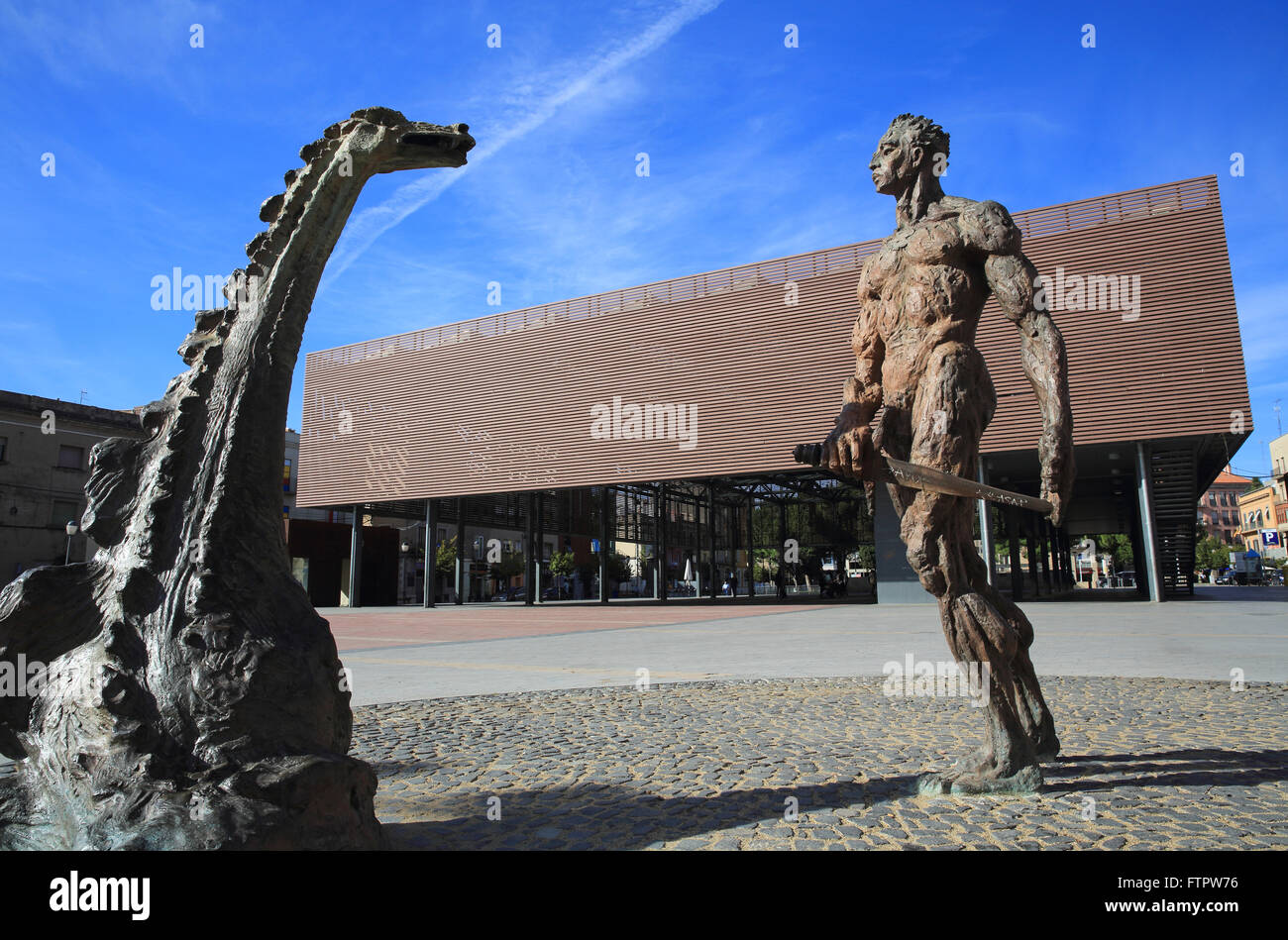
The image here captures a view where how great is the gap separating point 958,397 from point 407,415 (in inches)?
1182

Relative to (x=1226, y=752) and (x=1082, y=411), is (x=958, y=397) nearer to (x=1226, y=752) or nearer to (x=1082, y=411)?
(x=1226, y=752)

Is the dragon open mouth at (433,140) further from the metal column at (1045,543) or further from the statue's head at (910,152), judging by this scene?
the metal column at (1045,543)

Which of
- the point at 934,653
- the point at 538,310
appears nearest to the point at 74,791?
the point at 934,653

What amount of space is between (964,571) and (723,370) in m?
21.6

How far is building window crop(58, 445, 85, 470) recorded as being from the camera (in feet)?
117

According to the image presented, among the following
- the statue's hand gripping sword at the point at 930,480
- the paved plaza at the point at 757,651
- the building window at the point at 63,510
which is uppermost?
the building window at the point at 63,510

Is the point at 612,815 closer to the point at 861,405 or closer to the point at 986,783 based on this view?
the point at 986,783

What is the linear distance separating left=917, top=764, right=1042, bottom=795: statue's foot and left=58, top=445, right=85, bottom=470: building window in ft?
139

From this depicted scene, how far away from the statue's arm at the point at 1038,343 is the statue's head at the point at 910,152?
454 millimetres

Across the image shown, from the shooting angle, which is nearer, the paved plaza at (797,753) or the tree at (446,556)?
the paved plaza at (797,753)

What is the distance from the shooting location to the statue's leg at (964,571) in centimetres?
328

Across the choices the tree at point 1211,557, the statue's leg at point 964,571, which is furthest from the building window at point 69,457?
the tree at point 1211,557

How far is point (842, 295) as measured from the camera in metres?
22.7

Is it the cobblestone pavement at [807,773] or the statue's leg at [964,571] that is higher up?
the statue's leg at [964,571]
